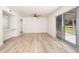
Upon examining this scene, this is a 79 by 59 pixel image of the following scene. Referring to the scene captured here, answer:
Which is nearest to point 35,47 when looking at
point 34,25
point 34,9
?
point 34,9

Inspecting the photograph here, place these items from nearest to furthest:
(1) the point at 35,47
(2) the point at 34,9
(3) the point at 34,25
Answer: (1) the point at 35,47 → (2) the point at 34,9 → (3) the point at 34,25

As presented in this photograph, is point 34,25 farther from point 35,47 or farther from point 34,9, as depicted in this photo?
point 35,47

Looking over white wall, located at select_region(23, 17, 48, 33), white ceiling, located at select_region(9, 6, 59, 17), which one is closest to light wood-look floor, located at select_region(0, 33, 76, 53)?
white ceiling, located at select_region(9, 6, 59, 17)

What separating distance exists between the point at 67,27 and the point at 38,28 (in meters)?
9.77

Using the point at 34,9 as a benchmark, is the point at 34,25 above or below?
below

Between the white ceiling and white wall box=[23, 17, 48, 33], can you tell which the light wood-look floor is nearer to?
the white ceiling

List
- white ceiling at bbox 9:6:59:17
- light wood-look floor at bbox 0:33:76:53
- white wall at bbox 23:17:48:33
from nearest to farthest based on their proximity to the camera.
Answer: light wood-look floor at bbox 0:33:76:53, white ceiling at bbox 9:6:59:17, white wall at bbox 23:17:48:33

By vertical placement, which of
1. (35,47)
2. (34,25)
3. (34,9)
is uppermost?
(34,9)

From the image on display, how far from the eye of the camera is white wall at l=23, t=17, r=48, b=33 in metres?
16.6

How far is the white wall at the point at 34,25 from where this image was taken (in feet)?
54.6

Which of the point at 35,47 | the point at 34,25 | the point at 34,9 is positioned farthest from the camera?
the point at 34,25

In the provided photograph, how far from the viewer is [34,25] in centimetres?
1678
